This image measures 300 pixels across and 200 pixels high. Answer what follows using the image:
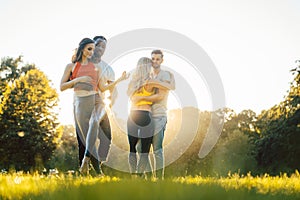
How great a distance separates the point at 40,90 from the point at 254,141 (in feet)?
65.3

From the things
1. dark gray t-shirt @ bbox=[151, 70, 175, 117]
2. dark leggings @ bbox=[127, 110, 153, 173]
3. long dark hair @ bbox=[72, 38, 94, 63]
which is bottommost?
dark leggings @ bbox=[127, 110, 153, 173]

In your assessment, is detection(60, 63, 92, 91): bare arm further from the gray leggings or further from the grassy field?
the grassy field

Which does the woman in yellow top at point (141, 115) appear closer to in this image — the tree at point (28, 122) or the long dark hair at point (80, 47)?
the long dark hair at point (80, 47)

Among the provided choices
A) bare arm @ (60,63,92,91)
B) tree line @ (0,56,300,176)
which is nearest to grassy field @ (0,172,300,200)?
bare arm @ (60,63,92,91)

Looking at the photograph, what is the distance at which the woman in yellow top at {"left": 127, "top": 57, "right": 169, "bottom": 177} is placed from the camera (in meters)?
7.60

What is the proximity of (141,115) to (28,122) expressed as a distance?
34.3m

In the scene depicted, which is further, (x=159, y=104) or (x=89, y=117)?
(x=159, y=104)

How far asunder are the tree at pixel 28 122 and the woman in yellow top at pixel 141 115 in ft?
99.0

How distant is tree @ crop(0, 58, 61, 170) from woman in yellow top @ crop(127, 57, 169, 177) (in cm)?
3019

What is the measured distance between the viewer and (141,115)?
764 centimetres

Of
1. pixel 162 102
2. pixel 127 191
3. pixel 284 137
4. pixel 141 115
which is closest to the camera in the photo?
pixel 127 191

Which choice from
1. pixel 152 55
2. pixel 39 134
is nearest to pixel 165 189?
pixel 152 55

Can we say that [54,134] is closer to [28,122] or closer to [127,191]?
[28,122]

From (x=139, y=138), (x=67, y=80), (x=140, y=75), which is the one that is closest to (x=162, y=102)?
(x=140, y=75)
